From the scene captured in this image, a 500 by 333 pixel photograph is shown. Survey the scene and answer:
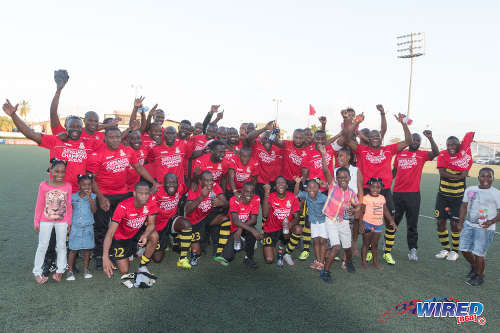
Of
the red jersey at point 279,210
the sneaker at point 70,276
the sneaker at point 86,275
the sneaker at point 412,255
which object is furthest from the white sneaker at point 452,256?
the sneaker at point 70,276

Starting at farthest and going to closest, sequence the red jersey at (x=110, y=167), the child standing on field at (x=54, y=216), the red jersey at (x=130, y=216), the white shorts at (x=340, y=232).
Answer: the white shorts at (x=340, y=232), the red jersey at (x=110, y=167), the red jersey at (x=130, y=216), the child standing on field at (x=54, y=216)

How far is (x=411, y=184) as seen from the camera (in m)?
6.23

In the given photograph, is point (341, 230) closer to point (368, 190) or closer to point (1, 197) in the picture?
point (368, 190)

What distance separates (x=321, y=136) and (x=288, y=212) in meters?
1.61

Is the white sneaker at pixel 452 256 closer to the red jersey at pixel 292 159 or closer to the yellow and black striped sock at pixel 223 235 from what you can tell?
the red jersey at pixel 292 159

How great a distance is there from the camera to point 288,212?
5801 mm

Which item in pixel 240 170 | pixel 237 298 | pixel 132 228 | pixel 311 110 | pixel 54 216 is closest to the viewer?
pixel 237 298

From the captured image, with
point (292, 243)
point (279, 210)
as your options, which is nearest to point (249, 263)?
point (292, 243)

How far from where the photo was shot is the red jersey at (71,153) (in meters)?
4.82

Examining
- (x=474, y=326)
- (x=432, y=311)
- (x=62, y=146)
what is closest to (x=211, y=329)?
(x=432, y=311)

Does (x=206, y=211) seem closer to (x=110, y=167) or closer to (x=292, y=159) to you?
(x=110, y=167)

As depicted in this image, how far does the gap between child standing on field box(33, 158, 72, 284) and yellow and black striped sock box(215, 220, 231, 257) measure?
7.91 ft

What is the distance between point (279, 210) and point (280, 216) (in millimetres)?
109

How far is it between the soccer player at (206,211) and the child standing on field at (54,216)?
194 cm
